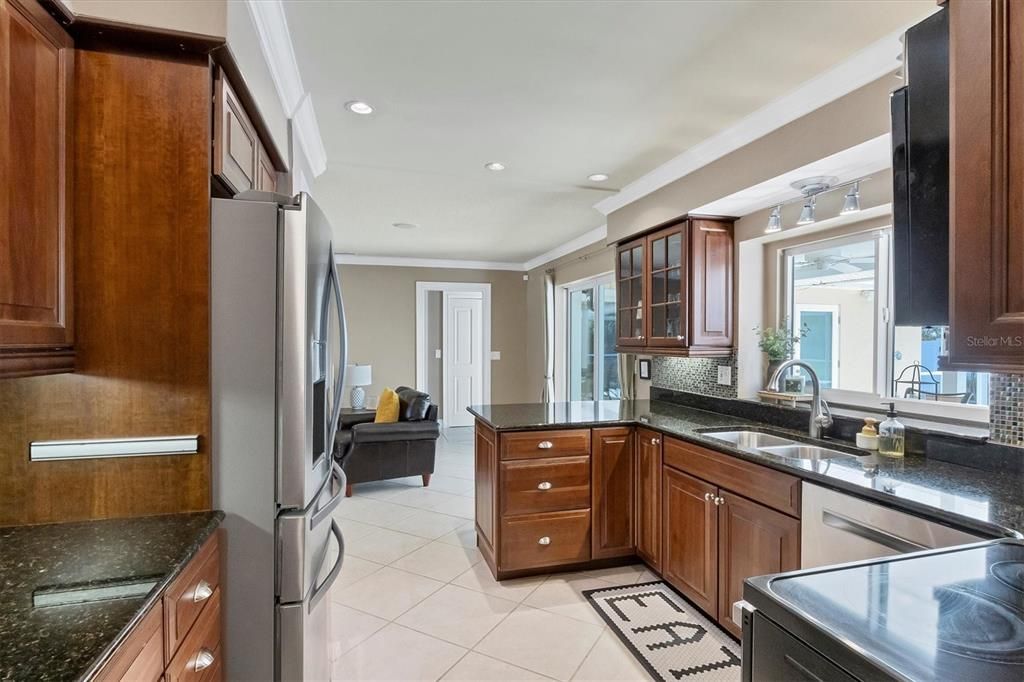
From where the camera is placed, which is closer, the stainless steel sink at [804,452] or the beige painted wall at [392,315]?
the stainless steel sink at [804,452]

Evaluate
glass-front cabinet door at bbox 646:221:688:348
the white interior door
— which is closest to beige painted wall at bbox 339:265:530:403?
the white interior door

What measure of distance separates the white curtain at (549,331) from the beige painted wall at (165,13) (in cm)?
527

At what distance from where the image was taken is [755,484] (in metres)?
2.12

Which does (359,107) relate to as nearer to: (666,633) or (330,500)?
(330,500)

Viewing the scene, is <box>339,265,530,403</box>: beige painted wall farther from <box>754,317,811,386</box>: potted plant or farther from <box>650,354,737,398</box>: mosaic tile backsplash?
<box>754,317,811,386</box>: potted plant

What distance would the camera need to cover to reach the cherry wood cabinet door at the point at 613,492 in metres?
2.99

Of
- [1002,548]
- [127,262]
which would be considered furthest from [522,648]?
[127,262]

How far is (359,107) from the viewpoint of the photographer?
96.7 inches

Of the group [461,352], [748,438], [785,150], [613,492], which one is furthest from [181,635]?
[461,352]

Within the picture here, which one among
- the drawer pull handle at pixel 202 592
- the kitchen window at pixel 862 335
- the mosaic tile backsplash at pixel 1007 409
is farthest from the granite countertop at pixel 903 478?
the drawer pull handle at pixel 202 592

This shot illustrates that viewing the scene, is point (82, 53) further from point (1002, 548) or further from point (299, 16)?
point (1002, 548)

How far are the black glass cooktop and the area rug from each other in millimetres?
1295

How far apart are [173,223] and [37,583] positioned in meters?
0.90

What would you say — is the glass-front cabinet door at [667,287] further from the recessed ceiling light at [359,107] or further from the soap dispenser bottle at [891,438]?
the recessed ceiling light at [359,107]
